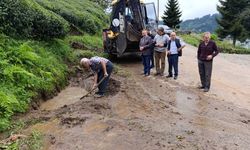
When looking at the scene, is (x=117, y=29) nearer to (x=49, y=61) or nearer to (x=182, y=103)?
(x=49, y=61)

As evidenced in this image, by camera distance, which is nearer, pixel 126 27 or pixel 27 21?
pixel 27 21

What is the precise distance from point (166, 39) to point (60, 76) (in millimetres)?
4380

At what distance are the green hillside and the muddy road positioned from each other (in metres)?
0.54

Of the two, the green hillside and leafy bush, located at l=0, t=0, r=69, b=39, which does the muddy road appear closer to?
the green hillside

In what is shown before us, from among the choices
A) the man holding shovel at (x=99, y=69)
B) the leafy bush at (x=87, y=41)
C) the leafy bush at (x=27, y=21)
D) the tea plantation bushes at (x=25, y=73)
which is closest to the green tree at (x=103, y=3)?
the leafy bush at (x=87, y=41)

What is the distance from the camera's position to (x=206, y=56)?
14641 mm

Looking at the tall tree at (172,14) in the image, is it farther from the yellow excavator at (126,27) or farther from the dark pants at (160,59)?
the dark pants at (160,59)

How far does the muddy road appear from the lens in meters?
8.98

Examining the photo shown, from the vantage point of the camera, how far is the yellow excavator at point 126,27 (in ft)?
62.5

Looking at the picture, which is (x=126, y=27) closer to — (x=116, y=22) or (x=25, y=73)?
(x=116, y=22)

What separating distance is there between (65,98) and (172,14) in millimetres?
51178

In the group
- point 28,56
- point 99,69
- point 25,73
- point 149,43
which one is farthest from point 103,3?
point 25,73

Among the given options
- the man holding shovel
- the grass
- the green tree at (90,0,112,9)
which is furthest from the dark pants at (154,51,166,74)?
the green tree at (90,0,112,9)

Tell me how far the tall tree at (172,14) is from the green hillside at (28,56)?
143 ft
